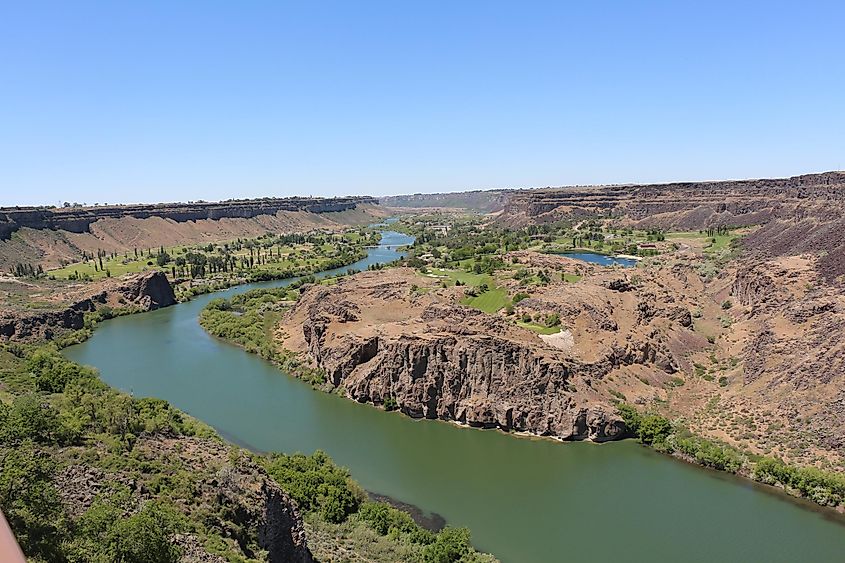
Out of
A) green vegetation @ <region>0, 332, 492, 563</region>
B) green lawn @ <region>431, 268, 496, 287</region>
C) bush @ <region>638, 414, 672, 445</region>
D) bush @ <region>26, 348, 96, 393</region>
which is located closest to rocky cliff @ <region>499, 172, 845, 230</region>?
green lawn @ <region>431, 268, 496, 287</region>

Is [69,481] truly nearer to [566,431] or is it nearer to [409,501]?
[409,501]

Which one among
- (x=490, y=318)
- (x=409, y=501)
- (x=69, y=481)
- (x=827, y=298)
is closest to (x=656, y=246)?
(x=827, y=298)

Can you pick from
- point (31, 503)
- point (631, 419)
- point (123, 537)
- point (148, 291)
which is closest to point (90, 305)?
point (148, 291)

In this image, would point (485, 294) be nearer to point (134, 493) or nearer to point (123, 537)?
point (134, 493)

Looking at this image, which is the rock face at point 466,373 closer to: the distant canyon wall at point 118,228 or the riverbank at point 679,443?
the riverbank at point 679,443

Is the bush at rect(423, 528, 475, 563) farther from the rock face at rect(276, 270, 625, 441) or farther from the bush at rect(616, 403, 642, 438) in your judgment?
the bush at rect(616, 403, 642, 438)
